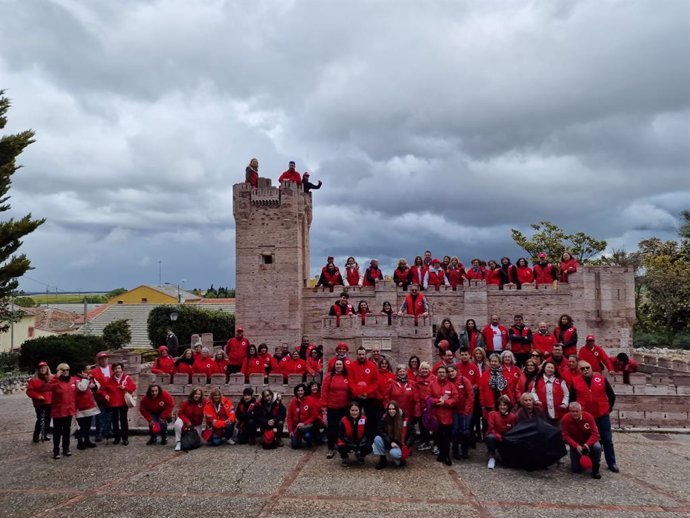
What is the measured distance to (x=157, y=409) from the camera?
1104 cm

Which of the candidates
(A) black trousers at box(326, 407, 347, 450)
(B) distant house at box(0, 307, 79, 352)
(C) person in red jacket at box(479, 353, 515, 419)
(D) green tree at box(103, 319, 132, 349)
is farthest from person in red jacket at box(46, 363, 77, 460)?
(B) distant house at box(0, 307, 79, 352)

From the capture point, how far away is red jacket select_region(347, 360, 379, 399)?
9.85 metres

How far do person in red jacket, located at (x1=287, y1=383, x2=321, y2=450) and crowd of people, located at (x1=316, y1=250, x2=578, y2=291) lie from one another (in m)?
11.6

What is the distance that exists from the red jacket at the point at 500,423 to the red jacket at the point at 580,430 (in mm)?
922

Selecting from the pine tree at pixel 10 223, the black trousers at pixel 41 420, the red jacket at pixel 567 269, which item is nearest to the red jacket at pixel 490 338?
the red jacket at pixel 567 269

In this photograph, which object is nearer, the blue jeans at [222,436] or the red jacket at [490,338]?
the blue jeans at [222,436]

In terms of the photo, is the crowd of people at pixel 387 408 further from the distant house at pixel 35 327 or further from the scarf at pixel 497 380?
the distant house at pixel 35 327

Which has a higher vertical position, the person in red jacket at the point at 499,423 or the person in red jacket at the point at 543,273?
the person in red jacket at the point at 543,273

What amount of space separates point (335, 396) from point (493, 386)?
10.9ft

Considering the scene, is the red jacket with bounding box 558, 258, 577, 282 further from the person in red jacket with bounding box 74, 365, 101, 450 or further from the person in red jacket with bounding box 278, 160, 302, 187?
the person in red jacket with bounding box 74, 365, 101, 450

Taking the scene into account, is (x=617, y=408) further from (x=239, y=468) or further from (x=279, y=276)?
(x=279, y=276)

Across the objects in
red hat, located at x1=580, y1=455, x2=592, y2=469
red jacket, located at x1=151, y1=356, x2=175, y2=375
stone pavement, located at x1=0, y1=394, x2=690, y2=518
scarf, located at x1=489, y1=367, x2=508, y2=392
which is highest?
scarf, located at x1=489, y1=367, x2=508, y2=392

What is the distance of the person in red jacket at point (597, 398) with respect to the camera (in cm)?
886

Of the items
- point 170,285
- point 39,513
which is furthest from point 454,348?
point 170,285
